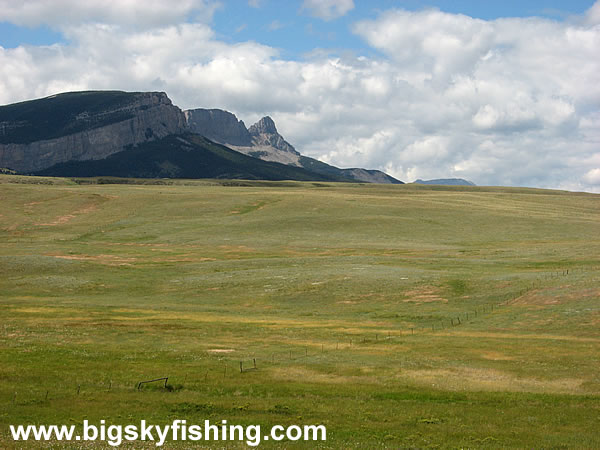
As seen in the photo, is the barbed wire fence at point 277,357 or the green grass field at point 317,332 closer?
the green grass field at point 317,332

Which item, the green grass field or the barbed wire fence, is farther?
the barbed wire fence

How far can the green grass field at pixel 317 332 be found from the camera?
29.6 meters

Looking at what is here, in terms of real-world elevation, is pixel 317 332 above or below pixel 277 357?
below

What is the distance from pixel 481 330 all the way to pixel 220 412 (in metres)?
33.2

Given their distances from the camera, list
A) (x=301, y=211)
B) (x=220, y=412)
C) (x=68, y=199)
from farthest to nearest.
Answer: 1. (x=68, y=199)
2. (x=301, y=211)
3. (x=220, y=412)

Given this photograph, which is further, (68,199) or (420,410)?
(68,199)

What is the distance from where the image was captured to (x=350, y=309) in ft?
222

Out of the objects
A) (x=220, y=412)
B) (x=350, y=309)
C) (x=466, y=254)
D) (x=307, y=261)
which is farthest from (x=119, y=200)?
(x=220, y=412)

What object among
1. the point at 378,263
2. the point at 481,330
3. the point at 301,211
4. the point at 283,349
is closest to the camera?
the point at 283,349

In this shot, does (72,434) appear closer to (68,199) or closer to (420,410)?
(420,410)

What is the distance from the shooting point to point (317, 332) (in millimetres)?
54094

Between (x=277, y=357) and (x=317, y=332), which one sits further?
(x=317, y=332)

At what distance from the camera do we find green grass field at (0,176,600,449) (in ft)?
97.2

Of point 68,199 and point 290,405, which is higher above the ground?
point 68,199
